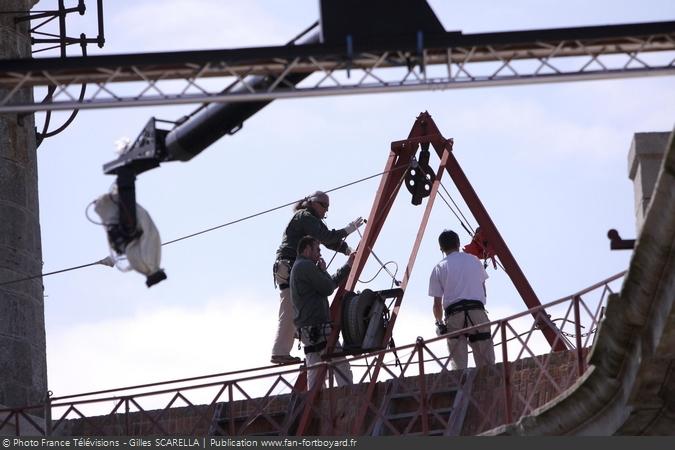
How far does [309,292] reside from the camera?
27.5 meters

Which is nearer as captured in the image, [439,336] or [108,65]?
[108,65]

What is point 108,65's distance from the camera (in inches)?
936

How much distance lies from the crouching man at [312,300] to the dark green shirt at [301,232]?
398mm

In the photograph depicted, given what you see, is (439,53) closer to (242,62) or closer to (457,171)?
(242,62)

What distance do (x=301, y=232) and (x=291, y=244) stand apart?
0.60ft

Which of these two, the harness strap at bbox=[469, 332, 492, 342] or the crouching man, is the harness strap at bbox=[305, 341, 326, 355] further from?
the harness strap at bbox=[469, 332, 492, 342]

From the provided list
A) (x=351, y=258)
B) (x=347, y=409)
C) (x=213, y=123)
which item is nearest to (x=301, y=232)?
(x=351, y=258)

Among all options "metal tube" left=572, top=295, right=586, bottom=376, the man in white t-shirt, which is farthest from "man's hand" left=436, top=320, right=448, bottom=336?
"metal tube" left=572, top=295, right=586, bottom=376

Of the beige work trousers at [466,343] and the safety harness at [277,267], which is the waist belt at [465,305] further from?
the safety harness at [277,267]

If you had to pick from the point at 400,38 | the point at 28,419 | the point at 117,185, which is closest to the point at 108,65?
the point at 117,185

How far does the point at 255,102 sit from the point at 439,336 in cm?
312

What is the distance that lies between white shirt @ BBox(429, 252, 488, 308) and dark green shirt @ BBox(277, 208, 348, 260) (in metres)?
1.60

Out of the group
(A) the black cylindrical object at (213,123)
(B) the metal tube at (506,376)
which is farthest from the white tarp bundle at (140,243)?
(B) the metal tube at (506,376)

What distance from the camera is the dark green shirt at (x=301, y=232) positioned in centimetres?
2825
